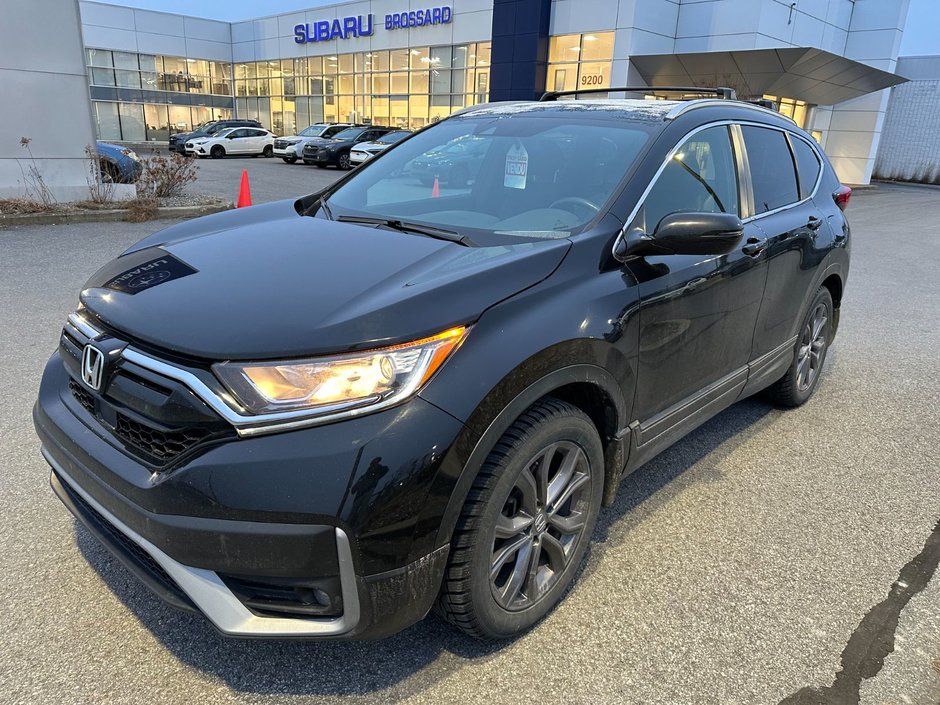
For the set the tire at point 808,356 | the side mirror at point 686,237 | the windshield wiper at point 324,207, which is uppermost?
the side mirror at point 686,237

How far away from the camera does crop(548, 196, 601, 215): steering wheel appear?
2.81 m

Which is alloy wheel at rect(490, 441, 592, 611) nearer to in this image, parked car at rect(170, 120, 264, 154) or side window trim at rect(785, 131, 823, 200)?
side window trim at rect(785, 131, 823, 200)

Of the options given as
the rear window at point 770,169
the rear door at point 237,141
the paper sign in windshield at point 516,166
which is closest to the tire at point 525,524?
the paper sign in windshield at point 516,166

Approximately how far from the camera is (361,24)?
3691 centimetres

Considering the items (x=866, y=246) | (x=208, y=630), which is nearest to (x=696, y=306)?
(x=208, y=630)

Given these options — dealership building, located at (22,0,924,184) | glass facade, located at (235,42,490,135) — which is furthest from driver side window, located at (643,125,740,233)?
glass facade, located at (235,42,490,135)

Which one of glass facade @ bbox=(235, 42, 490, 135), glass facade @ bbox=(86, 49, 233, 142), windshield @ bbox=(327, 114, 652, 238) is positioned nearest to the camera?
windshield @ bbox=(327, 114, 652, 238)

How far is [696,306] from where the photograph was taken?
302 centimetres

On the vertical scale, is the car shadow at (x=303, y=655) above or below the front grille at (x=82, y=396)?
below

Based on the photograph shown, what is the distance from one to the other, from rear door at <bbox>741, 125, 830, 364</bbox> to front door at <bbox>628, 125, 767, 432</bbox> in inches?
6.7

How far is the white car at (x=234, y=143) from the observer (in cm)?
3056

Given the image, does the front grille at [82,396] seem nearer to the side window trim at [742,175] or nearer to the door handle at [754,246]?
the door handle at [754,246]

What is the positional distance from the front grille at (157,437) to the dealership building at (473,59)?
906 inches

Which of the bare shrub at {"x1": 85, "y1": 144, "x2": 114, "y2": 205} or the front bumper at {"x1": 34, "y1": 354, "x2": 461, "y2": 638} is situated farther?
the bare shrub at {"x1": 85, "y1": 144, "x2": 114, "y2": 205}
